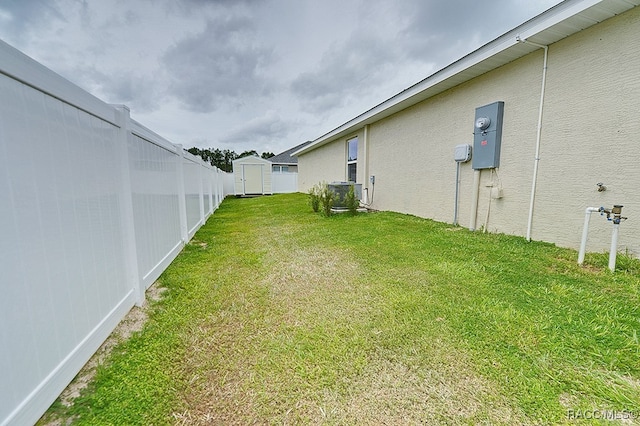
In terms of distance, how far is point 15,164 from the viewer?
114 centimetres

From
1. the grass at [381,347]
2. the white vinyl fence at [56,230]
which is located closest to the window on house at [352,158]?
the grass at [381,347]

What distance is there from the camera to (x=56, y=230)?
4.53 ft

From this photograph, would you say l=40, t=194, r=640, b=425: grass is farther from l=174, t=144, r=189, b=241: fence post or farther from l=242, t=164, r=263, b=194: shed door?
l=242, t=164, r=263, b=194: shed door

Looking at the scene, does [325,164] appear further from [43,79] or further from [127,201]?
[43,79]

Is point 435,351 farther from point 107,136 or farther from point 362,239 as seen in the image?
point 362,239

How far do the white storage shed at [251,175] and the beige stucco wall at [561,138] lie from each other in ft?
42.4

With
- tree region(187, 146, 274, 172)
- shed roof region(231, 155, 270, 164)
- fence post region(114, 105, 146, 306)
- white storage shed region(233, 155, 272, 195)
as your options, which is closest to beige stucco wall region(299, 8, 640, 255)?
fence post region(114, 105, 146, 306)

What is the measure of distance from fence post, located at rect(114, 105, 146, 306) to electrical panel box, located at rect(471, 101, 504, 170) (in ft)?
18.4

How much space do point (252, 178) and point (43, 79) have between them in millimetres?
16823

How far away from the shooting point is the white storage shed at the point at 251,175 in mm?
17328

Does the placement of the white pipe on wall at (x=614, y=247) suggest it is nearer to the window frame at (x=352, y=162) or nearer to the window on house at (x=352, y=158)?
the window frame at (x=352, y=162)

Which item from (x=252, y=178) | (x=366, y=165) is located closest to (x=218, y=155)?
(x=252, y=178)

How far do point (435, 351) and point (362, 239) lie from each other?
3173 millimetres

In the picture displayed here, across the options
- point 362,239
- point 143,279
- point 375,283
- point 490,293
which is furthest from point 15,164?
point 362,239
